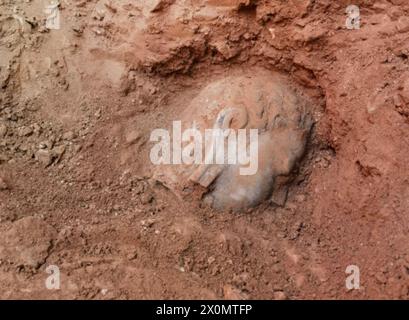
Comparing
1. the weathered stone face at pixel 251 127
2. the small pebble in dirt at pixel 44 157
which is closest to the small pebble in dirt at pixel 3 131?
the small pebble in dirt at pixel 44 157

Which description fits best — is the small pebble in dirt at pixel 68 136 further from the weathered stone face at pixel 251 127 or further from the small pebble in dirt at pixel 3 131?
the weathered stone face at pixel 251 127

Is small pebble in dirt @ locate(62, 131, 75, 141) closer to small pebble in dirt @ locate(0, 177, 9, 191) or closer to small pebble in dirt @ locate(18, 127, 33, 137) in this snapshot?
small pebble in dirt @ locate(18, 127, 33, 137)

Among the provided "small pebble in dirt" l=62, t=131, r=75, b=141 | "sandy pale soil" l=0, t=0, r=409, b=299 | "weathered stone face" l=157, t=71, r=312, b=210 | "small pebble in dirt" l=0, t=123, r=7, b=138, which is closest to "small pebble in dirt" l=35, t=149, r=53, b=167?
"sandy pale soil" l=0, t=0, r=409, b=299

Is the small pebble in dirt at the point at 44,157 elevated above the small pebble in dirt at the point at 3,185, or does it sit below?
above

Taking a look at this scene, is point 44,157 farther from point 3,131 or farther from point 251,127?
point 251,127

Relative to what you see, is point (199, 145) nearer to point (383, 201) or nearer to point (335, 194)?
point (335, 194)

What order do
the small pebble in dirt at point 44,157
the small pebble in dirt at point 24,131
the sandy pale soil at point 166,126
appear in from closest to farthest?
the sandy pale soil at point 166,126 < the small pebble in dirt at point 44,157 < the small pebble in dirt at point 24,131
